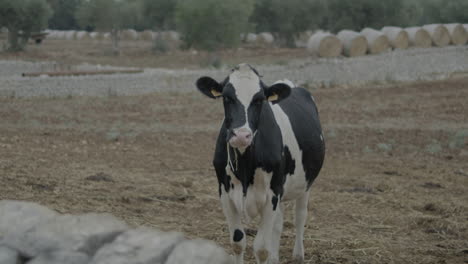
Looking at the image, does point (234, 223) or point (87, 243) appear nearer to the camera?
point (87, 243)

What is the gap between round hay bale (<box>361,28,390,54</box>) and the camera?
1280 inches

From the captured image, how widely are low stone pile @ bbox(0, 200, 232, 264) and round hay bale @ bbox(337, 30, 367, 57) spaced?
96.3 ft

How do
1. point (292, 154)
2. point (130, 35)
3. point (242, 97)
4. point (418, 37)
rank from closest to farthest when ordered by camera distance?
point (242, 97), point (292, 154), point (418, 37), point (130, 35)

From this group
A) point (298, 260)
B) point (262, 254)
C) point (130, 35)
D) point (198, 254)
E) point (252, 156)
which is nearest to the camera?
point (198, 254)

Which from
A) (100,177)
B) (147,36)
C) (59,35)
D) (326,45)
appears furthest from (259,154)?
(59,35)

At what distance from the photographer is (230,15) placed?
36.7 meters

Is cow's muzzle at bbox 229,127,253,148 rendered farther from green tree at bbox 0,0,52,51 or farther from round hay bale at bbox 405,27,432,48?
green tree at bbox 0,0,52,51

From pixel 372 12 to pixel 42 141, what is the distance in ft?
118

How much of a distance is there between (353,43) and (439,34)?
5545 mm

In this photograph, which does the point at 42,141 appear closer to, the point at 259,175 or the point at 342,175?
the point at 342,175

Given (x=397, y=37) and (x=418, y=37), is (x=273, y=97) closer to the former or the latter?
(x=397, y=37)

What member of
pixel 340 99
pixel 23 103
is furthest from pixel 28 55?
pixel 340 99

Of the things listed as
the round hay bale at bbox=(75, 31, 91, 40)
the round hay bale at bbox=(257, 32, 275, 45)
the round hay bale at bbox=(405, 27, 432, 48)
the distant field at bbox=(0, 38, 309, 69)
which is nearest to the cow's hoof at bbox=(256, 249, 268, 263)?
the distant field at bbox=(0, 38, 309, 69)

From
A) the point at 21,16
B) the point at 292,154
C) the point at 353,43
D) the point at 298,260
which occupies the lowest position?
the point at 21,16
